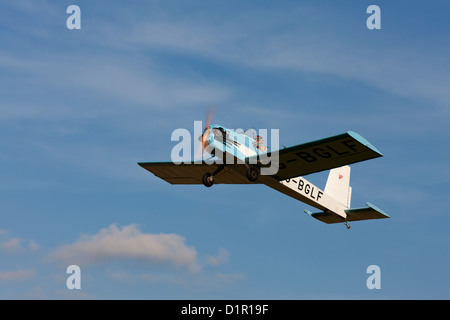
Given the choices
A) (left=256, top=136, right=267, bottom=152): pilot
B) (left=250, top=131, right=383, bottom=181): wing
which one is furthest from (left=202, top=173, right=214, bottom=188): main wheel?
(left=256, top=136, right=267, bottom=152): pilot

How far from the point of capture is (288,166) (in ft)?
92.8

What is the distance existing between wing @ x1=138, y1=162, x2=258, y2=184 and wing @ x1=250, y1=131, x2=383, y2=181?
201 centimetres

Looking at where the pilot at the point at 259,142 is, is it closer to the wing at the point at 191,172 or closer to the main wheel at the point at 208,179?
the wing at the point at 191,172

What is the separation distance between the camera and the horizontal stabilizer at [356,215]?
32.9m

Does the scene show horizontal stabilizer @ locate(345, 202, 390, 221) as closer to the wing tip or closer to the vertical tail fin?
the vertical tail fin

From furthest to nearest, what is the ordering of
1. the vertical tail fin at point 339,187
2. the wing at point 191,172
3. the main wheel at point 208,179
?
the vertical tail fin at point 339,187
the wing at point 191,172
the main wheel at point 208,179

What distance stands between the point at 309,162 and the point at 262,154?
2.04 metres

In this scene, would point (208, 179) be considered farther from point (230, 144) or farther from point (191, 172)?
point (191, 172)

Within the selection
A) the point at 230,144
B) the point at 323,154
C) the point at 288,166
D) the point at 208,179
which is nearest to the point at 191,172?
the point at 208,179

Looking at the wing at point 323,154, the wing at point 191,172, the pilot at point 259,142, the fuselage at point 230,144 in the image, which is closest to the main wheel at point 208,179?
the wing at point 191,172

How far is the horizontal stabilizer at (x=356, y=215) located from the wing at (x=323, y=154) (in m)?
5.46

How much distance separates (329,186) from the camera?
3362 centimetres

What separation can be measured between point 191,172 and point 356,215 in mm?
8749
